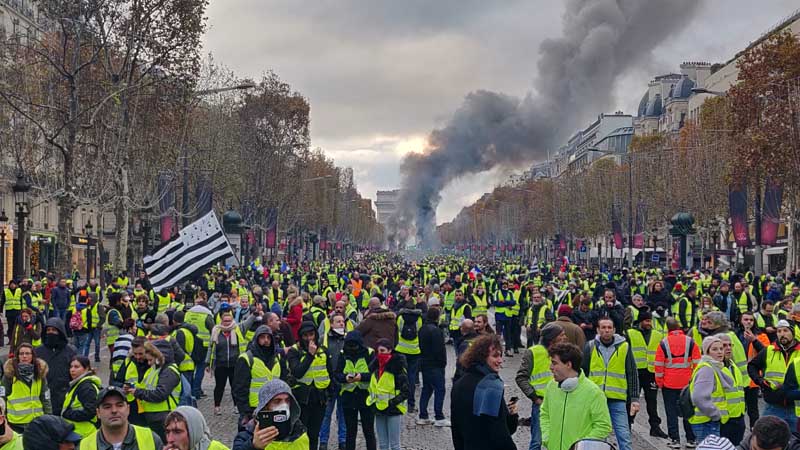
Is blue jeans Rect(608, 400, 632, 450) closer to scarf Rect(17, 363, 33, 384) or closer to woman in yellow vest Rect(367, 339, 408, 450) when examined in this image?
woman in yellow vest Rect(367, 339, 408, 450)

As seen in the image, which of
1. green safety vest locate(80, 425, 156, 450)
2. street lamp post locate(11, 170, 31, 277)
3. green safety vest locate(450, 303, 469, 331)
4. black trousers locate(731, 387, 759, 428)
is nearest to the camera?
green safety vest locate(80, 425, 156, 450)

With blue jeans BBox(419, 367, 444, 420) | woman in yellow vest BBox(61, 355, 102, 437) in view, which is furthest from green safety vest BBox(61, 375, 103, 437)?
blue jeans BBox(419, 367, 444, 420)

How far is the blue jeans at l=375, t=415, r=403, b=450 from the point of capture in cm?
1014

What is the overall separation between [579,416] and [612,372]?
3476 millimetres

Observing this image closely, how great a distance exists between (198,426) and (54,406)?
5205 millimetres

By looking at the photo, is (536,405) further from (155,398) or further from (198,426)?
(198,426)

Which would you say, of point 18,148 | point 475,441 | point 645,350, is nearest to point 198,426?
point 475,441

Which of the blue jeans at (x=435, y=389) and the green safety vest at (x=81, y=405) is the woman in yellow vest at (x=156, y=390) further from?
the blue jeans at (x=435, y=389)

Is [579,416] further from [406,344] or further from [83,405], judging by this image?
[406,344]

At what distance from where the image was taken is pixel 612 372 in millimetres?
10133

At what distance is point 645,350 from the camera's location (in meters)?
12.4

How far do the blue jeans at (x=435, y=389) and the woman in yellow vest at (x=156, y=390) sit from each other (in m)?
4.69

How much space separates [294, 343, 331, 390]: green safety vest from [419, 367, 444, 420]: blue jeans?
304cm

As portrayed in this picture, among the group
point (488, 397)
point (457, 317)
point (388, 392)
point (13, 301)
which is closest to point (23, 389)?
point (388, 392)
